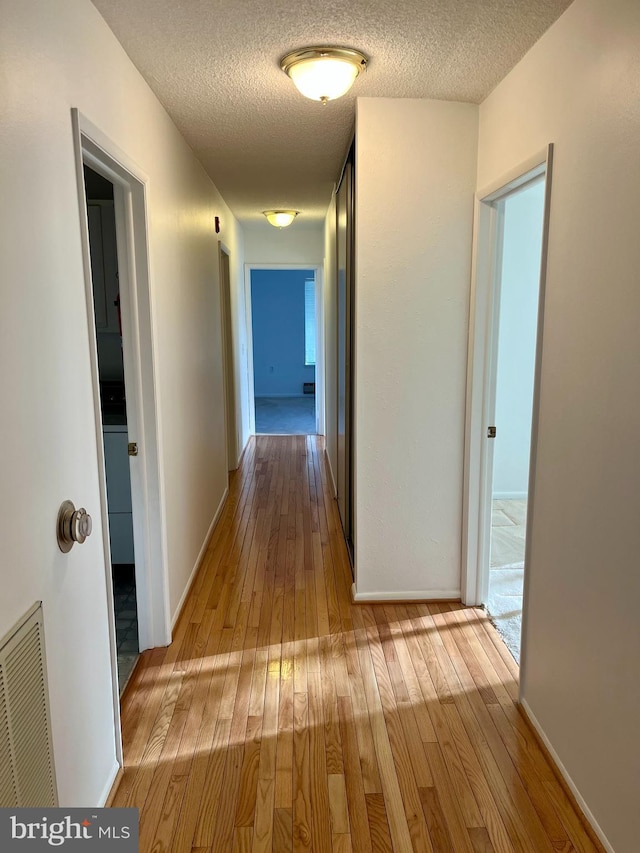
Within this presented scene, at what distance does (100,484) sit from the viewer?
1877 mm

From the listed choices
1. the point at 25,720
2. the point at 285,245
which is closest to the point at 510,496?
the point at 285,245

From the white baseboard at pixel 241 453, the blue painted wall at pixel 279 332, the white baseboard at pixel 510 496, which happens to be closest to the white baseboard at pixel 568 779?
the white baseboard at pixel 510 496

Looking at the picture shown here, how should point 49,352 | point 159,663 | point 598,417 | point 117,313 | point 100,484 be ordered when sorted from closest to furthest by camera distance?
point 49,352 → point 598,417 → point 100,484 → point 159,663 → point 117,313

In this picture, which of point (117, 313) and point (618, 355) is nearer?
point (618, 355)

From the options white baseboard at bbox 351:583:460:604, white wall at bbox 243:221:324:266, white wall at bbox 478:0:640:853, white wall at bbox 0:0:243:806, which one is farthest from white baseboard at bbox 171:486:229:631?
white wall at bbox 243:221:324:266

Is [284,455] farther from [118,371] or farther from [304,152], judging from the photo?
[304,152]

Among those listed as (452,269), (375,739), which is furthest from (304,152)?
(375,739)

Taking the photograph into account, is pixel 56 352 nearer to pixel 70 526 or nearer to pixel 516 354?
pixel 70 526

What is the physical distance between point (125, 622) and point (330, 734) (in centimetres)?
130

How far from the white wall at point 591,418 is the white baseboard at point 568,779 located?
0.02 m

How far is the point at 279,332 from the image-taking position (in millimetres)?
11062

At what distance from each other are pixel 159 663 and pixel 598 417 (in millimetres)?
2046

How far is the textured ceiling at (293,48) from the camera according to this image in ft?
6.16

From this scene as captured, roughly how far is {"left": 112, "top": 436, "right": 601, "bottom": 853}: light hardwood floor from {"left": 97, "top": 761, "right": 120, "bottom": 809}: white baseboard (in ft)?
0.14
